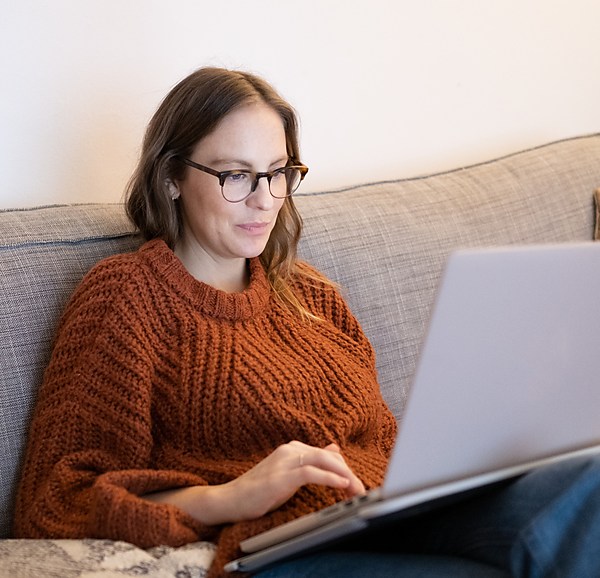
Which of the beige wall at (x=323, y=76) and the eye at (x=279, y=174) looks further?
the beige wall at (x=323, y=76)

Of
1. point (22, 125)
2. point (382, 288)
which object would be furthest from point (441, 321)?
point (22, 125)

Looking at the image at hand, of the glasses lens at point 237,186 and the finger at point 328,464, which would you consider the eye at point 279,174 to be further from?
the finger at point 328,464

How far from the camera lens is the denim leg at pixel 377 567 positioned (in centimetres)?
117

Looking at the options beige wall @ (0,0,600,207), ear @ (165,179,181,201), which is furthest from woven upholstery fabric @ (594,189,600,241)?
ear @ (165,179,181,201)

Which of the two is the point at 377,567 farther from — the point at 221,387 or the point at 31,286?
the point at 31,286

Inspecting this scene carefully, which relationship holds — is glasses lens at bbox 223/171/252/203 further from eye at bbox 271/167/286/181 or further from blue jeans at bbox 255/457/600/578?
blue jeans at bbox 255/457/600/578

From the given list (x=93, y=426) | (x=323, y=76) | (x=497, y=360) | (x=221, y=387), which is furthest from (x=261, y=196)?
(x=323, y=76)

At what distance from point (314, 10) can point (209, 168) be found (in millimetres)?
741

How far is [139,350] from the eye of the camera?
4.71ft

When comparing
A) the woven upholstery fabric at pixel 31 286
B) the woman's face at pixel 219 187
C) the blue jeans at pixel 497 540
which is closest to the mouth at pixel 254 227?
the woman's face at pixel 219 187

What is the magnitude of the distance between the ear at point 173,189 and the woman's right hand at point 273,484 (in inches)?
20.6

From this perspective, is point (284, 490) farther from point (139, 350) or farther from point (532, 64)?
point (532, 64)

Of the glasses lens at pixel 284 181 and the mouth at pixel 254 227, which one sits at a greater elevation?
the glasses lens at pixel 284 181

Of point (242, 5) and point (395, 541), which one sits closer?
point (395, 541)
